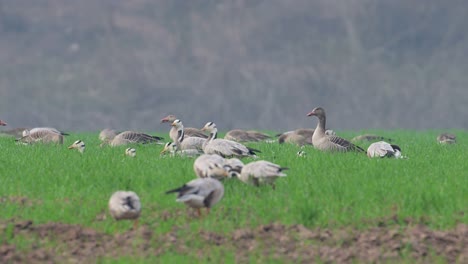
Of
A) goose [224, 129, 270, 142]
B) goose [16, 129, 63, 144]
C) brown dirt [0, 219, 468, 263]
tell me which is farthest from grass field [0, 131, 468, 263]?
goose [224, 129, 270, 142]

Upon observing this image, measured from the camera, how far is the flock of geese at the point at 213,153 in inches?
500

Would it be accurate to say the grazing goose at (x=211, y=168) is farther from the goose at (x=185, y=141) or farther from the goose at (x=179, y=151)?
the goose at (x=185, y=141)

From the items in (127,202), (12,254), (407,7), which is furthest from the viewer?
(407,7)

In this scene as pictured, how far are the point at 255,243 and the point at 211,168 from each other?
246 centimetres

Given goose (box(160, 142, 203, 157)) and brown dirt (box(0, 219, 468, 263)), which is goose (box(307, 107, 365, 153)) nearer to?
goose (box(160, 142, 203, 157))

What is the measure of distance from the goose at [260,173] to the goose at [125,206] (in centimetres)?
242

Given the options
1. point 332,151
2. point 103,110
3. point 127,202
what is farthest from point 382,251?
point 103,110

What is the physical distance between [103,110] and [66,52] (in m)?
9.40

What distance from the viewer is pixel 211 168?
14414 mm

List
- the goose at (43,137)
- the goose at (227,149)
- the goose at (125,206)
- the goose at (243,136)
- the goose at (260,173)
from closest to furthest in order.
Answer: the goose at (125,206), the goose at (260,173), the goose at (227,149), the goose at (43,137), the goose at (243,136)

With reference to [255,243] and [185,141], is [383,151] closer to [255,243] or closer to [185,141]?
[185,141]

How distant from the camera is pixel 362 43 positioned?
9150cm

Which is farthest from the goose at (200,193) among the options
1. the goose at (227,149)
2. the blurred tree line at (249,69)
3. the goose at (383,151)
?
the blurred tree line at (249,69)

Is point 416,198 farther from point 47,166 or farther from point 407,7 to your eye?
point 407,7
